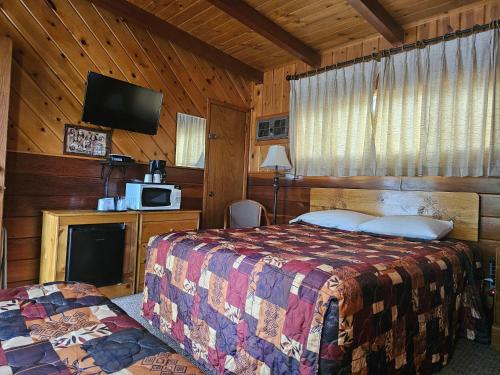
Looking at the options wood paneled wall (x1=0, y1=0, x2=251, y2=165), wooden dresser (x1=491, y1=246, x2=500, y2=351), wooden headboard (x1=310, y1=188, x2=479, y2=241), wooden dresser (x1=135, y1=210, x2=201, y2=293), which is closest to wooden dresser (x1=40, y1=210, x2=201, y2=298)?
wooden dresser (x1=135, y1=210, x2=201, y2=293)

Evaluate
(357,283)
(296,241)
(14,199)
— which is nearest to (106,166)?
(14,199)

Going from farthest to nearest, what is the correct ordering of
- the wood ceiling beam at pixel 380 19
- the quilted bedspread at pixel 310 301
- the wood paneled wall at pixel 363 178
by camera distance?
the wood ceiling beam at pixel 380 19
the wood paneled wall at pixel 363 178
the quilted bedspread at pixel 310 301

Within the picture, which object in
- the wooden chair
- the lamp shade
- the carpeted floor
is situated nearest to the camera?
the carpeted floor

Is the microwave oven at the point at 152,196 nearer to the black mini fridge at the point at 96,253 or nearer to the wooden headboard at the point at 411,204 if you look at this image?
the black mini fridge at the point at 96,253

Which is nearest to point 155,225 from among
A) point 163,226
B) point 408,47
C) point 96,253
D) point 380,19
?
point 163,226

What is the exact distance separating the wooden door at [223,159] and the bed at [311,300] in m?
1.83

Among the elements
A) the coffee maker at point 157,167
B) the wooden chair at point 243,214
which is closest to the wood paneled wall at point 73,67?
the coffee maker at point 157,167

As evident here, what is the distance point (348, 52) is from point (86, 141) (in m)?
2.95

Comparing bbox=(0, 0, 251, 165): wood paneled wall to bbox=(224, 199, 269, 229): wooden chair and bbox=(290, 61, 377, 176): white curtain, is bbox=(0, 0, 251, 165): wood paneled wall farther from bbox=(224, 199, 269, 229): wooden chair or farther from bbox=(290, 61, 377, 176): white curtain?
bbox=(290, 61, 377, 176): white curtain

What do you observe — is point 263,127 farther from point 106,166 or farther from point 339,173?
point 106,166

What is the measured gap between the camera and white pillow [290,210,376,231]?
2794mm

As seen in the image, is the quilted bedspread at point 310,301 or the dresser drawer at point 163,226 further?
the dresser drawer at point 163,226

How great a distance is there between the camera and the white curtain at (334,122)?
10.6ft

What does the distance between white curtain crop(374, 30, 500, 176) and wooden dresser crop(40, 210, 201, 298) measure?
220cm
